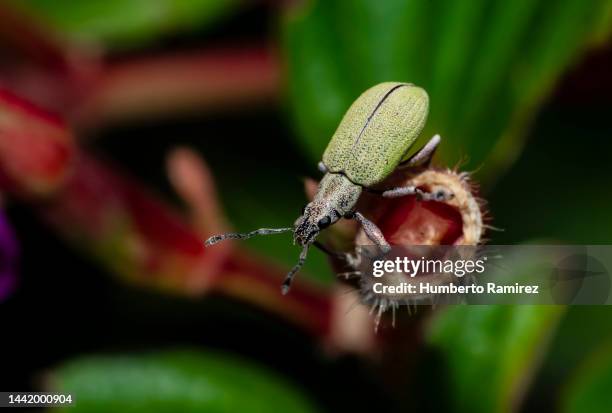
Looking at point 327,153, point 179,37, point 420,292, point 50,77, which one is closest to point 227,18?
point 179,37

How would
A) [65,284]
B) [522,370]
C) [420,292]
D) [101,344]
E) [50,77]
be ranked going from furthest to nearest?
[50,77]
[65,284]
[101,344]
[522,370]
[420,292]

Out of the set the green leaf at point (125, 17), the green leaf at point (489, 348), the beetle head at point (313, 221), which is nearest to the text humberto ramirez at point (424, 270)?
the beetle head at point (313, 221)

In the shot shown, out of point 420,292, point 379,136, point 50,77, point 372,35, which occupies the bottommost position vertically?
point 420,292

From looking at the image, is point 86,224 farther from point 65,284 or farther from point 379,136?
point 379,136

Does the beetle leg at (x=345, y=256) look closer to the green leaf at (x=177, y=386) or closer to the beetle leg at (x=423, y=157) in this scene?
the beetle leg at (x=423, y=157)

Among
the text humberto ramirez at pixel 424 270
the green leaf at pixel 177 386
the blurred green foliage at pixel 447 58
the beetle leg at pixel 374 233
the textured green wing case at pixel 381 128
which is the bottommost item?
the text humberto ramirez at pixel 424 270

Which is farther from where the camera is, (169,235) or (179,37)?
(179,37)
